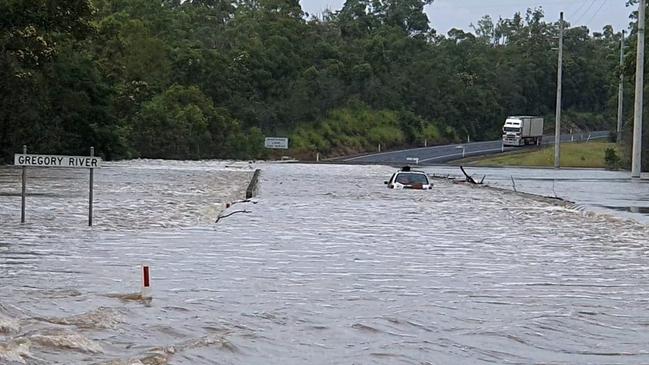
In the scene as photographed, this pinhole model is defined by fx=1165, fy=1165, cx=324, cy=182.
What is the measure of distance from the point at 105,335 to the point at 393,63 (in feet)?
403

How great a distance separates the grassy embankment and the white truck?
4991 millimetres

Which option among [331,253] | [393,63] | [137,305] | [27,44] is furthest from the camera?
[393,63]

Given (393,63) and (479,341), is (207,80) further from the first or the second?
(479,341)

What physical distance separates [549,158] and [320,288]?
76.4 meters

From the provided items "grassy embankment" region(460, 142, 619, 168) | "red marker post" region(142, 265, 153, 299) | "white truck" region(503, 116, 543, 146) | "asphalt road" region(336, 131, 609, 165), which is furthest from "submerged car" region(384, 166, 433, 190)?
"white truck" region(503, 116, 543, 146)

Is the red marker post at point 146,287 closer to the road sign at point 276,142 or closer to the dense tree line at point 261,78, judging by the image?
the dense tree line at point 261,78

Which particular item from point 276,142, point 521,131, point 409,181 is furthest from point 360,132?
point 409,181

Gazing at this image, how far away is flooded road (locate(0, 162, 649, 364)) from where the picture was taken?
11.6m

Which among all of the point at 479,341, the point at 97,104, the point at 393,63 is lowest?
the point at 479,341

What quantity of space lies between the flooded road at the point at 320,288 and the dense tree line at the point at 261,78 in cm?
2517

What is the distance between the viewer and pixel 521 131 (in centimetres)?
10712

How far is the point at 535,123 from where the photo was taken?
110 m

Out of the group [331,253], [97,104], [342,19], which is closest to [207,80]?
[97,104]

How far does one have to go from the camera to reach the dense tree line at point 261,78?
62.3 m
